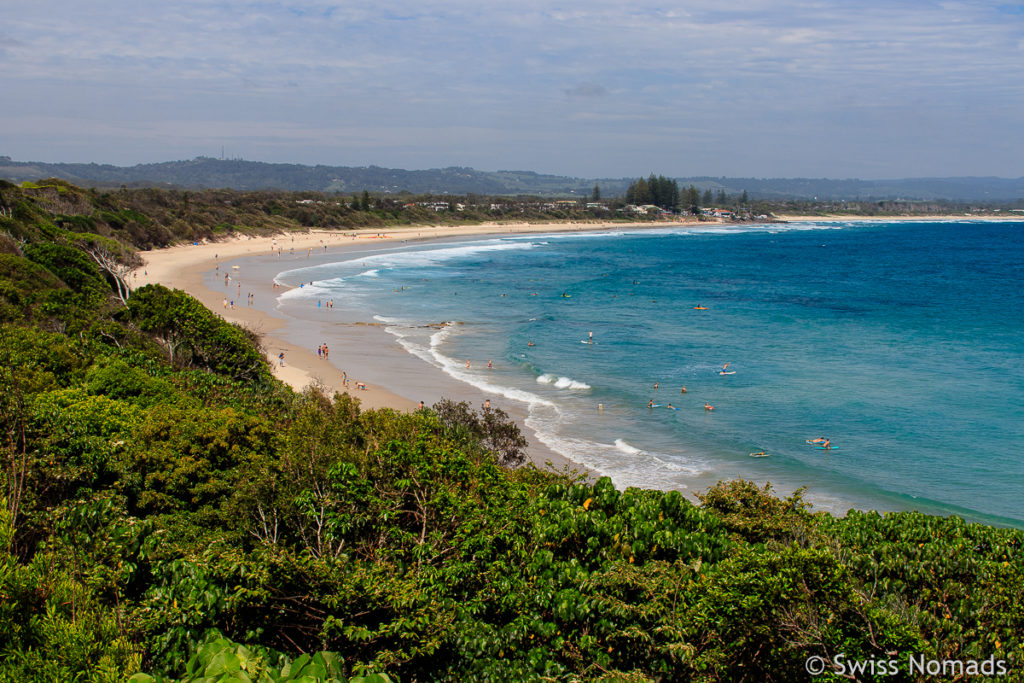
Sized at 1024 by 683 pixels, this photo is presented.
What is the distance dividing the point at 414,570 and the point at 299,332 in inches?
1181

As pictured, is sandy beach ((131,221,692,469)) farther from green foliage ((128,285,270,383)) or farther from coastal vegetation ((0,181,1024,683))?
coastal vegetation ((0,181,1024,683))

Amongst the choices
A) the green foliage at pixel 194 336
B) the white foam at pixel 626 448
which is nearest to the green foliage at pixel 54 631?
the green foliage at pixel 194 336

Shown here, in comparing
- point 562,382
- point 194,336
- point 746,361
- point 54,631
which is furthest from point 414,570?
point 746,361

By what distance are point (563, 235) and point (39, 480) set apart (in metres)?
114

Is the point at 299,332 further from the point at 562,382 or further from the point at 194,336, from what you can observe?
the point at 562,382

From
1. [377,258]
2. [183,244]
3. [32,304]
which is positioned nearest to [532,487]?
[32,304]

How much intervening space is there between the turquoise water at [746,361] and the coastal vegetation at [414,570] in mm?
9917

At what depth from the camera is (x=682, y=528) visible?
875 centimetres

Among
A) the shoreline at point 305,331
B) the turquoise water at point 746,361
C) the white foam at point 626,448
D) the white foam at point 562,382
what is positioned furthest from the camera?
the white foam at point 562,382

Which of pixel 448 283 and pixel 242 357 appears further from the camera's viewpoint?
pixel 448 283

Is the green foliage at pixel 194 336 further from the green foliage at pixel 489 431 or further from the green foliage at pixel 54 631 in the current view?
the green foliage at pixel 54 631

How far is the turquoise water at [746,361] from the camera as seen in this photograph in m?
20.0

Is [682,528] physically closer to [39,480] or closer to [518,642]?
[518,642]

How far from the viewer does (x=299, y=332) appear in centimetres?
3566
